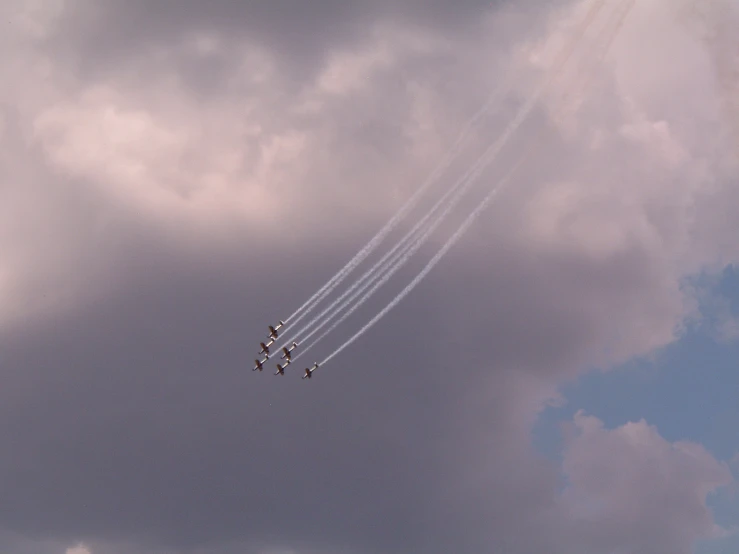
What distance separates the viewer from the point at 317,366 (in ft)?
355

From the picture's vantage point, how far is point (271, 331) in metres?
112

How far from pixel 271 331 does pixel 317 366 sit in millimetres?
7469
